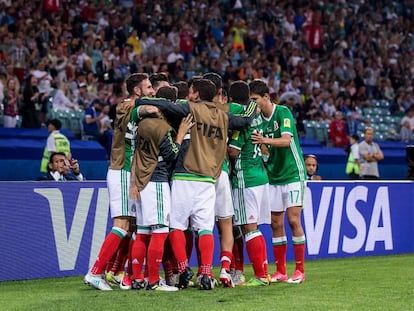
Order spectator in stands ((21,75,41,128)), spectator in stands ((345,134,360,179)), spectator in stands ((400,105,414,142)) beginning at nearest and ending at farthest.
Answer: spectator in stands ((21,75,41,128))
spectator in stands ((345,134,360,179))
spectator in stands ((400,105,414,142))

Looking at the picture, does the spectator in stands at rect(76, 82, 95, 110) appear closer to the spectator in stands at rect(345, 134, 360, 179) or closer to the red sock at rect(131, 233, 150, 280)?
the spectator in stands at rect(345, 134, 360, 179)

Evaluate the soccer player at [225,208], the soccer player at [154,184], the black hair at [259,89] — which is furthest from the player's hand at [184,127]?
the black hair at [259,89]

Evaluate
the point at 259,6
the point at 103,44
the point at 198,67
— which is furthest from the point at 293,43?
the point at 103,44

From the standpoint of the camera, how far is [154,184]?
31.0 ft

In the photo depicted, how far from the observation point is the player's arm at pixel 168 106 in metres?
9.37

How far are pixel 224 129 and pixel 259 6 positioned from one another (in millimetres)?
20991

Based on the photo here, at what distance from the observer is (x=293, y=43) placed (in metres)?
29.7

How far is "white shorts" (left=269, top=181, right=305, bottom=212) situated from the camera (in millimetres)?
10523

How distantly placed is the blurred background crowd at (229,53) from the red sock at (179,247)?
9.76 metres

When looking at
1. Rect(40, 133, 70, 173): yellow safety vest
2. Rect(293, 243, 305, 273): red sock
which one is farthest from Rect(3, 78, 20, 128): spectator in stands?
Rect(293, 243, 305, 273): red sock

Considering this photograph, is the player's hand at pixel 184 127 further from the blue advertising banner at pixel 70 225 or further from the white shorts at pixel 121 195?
the blue advertising banner at pixel 70 225

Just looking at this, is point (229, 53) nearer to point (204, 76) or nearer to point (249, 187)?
point (204, 76)

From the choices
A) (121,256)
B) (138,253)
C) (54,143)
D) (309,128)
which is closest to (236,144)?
(138,253)

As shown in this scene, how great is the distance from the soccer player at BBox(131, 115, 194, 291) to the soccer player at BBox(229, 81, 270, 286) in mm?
820
